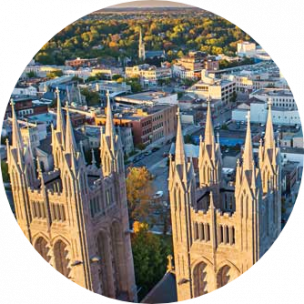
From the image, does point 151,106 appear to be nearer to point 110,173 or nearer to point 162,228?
point 162,228

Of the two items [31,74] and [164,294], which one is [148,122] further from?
[31,74]

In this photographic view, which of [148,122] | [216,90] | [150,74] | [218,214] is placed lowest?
[216,90]

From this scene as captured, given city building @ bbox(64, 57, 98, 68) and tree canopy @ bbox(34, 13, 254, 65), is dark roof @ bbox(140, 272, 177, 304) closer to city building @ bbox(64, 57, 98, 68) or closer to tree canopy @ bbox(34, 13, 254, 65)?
city building @ bbox(64, 57, 98, 68)

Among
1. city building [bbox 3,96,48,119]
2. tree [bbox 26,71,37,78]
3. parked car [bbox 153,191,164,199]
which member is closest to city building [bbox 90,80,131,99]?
city building [bbox 3,96,48,119]

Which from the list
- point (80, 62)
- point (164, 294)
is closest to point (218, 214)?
point (164, 294)

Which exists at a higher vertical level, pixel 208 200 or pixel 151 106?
pixel 208 200

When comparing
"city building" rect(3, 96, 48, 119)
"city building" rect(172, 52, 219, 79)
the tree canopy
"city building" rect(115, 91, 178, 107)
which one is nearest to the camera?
"city building" rect(3, 96, 48, 119)

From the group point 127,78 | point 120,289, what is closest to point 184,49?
point 127,78
